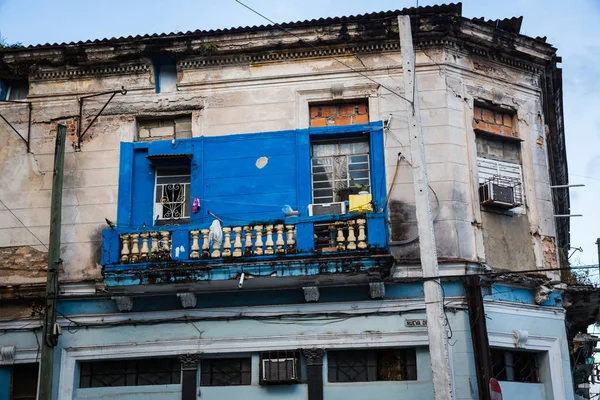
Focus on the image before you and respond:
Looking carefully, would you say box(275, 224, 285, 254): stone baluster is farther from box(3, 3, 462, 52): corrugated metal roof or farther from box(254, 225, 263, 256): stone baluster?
box(3, 3, 462, 52): corrugated metal roof

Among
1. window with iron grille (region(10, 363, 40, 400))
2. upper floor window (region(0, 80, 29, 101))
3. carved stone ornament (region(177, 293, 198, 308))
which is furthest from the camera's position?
upper floor window (region(0, 80, 29, 101))

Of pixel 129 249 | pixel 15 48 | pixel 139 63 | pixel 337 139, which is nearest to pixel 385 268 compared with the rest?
pixel 337 139

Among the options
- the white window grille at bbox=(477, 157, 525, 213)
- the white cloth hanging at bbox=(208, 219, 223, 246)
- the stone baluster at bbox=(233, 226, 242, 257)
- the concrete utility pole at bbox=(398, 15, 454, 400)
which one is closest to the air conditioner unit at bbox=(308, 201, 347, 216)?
the stone baluster at bbox=(233, 226, 242, 257)

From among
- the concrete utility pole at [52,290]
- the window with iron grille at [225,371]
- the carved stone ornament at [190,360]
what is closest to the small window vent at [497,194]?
the window with iron grille at [225,371]

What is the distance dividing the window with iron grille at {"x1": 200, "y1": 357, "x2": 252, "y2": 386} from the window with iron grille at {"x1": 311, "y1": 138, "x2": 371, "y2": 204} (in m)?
3.10

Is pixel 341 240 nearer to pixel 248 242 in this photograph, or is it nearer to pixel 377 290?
pixel 377 290

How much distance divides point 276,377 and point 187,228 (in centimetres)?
285

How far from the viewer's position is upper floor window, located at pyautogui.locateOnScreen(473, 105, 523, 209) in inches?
529

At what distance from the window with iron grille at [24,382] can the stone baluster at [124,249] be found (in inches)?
99.4

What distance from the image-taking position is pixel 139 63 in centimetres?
1430

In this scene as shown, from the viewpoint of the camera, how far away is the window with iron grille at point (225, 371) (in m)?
12.4

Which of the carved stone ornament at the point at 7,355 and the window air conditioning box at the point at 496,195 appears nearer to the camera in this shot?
the window air conditioning box at the point at 496,195

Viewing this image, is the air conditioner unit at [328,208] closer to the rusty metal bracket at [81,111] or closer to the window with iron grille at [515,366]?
Answer: the window with iron grille at [515,366]

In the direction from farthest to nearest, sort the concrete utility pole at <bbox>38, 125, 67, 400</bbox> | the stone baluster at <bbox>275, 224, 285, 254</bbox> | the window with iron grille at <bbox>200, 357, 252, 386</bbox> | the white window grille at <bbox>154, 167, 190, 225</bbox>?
the white window grille at <bbox>154, 167, 190, 225</bbox> < the window with iron grille at <bbox>200, 357, 252, 386</bbox> < the stone baluster at <bbox>275, 224, 285, 254</bbox> < the concrete utility pole at <bbox>38, 125, 67, 400</bbox>
